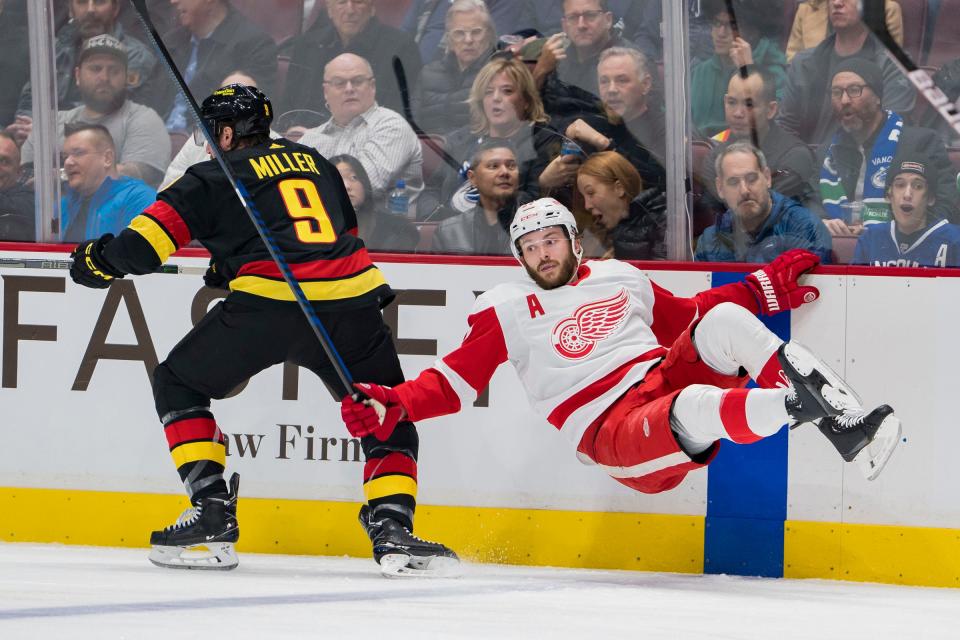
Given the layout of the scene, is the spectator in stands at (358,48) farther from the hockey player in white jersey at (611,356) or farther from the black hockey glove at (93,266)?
the black hockey glove at (93,266)

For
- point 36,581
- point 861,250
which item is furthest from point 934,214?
point 36,581

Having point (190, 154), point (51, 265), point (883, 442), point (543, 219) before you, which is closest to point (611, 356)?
point (543, 219)

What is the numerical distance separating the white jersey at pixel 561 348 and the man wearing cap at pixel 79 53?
1451mm

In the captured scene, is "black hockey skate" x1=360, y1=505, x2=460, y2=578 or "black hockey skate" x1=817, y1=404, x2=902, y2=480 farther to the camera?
"black hockey skate" x1=360, y1=505, x2=460, y2=578

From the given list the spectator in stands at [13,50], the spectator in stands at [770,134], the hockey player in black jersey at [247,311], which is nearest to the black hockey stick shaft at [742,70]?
the spectator in stands at [770,134]

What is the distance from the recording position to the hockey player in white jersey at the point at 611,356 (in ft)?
10.7

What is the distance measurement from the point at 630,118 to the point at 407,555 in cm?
152

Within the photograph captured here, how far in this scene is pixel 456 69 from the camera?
414 centimetres

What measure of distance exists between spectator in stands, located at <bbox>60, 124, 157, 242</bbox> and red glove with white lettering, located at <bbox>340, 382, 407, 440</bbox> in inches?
51.2

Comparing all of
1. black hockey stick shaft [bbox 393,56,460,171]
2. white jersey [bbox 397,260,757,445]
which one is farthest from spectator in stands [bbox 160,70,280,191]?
white jersey [bbox 397,260,757,445]

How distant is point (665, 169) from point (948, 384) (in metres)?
1.04

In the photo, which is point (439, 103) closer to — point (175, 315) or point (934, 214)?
point (175, 315)

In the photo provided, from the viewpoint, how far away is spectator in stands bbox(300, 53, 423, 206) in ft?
13.7

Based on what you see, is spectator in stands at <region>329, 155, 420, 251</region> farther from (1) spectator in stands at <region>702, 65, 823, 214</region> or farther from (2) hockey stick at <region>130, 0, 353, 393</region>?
(1) spectator in stands at <region>702, 65, 823, 214</region>
